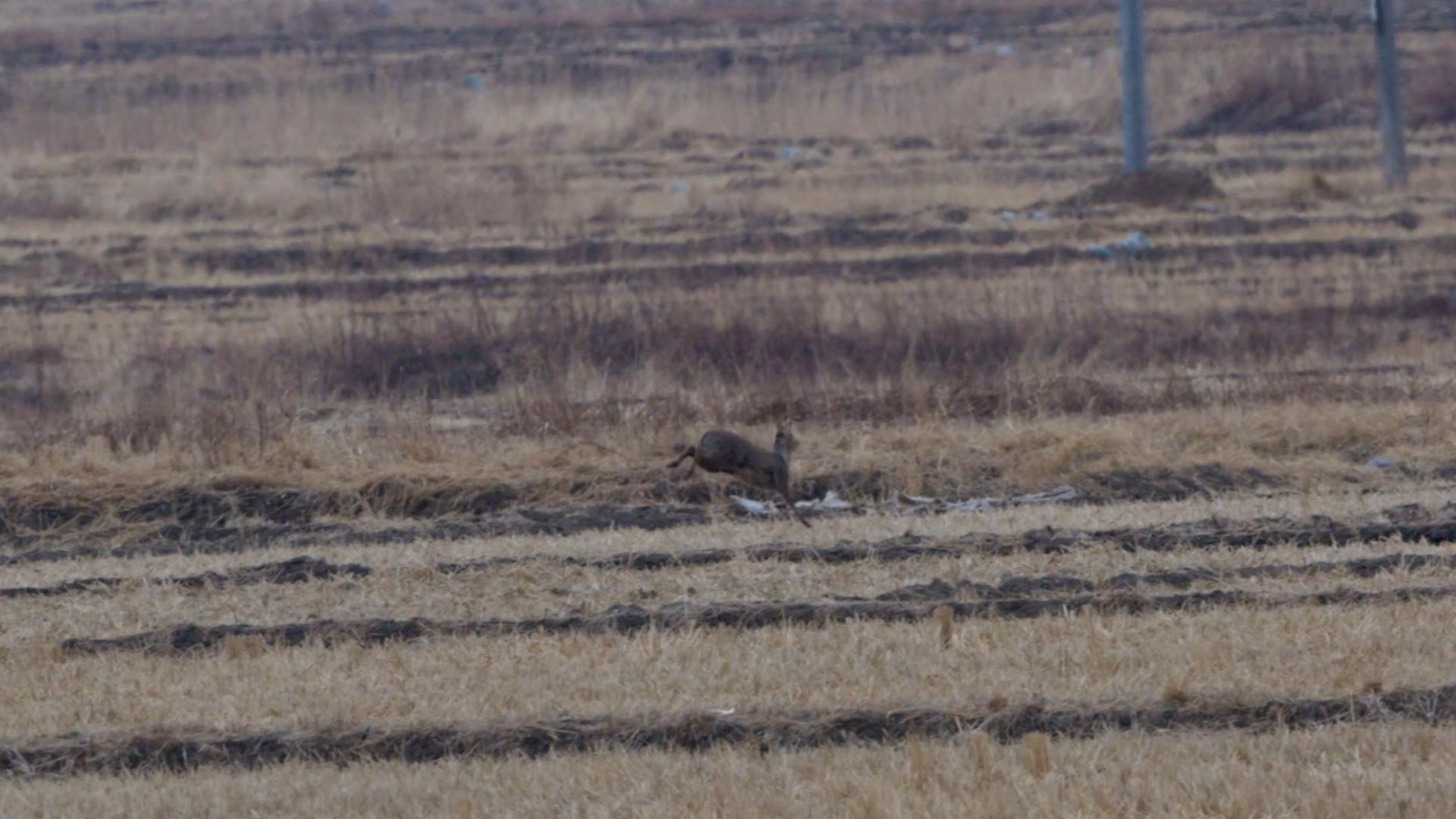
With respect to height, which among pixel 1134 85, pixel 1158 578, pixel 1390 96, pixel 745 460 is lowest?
pixel 1158 578

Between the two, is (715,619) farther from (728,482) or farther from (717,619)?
(728,482)

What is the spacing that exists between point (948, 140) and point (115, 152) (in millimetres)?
13920

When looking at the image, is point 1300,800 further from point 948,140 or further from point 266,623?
point 948,140

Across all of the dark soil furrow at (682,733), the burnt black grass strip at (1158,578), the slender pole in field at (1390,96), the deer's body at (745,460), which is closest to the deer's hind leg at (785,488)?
the deer's body at (745,460)

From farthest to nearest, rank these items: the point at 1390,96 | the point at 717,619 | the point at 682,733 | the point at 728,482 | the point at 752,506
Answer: the point at 1390,96
the point at 728,482
the point at 752,506
the point at 717,619
the point at 682,733

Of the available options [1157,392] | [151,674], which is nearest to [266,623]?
[151,674]

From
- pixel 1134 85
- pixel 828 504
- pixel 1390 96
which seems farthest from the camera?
pixel 1390 96

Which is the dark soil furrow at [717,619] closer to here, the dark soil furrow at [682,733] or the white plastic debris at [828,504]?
the dark soil furrow at [682,733]

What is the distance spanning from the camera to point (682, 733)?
6598 mm

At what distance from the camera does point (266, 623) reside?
846 cm

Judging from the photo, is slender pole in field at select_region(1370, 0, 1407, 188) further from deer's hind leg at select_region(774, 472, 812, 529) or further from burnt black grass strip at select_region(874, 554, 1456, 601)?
burnt black grass strip at select_region(874, 554, 1456, 601)

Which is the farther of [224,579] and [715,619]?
[224,579]

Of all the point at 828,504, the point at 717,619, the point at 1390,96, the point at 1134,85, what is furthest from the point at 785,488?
the point at 1390,96

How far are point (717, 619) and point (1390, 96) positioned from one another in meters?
20.2
